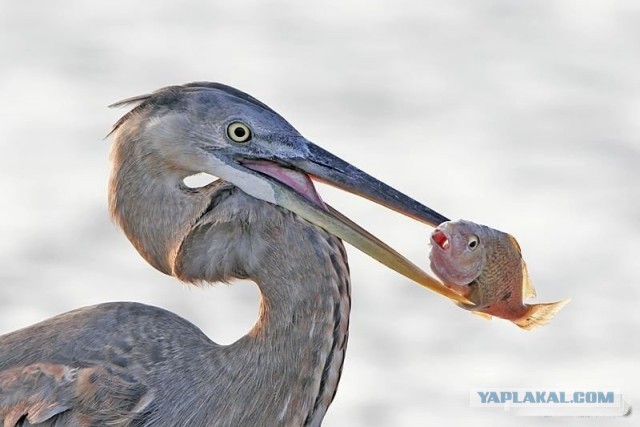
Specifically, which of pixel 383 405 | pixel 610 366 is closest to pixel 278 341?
pixel 383 405

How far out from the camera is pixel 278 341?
233 inches

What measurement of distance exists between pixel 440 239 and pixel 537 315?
1.54ft

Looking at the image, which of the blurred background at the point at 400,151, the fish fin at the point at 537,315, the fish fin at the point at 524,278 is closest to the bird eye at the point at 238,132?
the fish fin at the point at 524,278

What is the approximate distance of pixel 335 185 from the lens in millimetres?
5898

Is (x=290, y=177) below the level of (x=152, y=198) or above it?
above

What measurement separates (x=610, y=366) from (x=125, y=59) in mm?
4999

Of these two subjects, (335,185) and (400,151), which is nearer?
(335,185)

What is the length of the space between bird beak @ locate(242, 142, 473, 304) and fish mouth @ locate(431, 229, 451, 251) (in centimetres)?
8

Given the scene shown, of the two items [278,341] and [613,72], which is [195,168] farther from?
[613,72]

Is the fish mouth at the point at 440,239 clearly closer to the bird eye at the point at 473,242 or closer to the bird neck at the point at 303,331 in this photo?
the bird eye at the point at 473,242

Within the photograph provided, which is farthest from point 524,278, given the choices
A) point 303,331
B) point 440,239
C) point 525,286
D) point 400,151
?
point 400,151

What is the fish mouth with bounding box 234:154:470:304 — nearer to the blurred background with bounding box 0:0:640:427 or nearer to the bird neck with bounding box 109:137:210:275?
the bird neck with bounding box 109:137:210:275

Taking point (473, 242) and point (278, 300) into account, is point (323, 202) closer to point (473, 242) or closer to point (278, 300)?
point (278, 300)

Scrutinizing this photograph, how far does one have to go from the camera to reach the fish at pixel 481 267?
6008 mm
